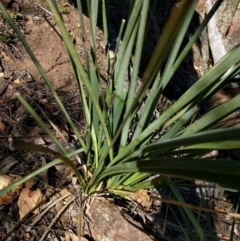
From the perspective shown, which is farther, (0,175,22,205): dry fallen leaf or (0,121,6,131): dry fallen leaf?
(0,121,6,131): dry fallen leaf

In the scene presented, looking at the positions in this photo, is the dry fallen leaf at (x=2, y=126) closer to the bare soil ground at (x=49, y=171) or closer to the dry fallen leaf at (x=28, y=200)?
the bare soil ground at (x=49, y=171)

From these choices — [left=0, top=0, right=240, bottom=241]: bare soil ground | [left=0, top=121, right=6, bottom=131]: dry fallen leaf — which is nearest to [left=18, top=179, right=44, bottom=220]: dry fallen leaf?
[left=0, top=0, right=240, bottom=241]: bare soil ground

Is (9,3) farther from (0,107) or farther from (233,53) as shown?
(233,53)

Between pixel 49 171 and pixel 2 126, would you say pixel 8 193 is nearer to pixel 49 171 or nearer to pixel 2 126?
pixel 49 171

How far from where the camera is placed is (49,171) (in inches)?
60.4

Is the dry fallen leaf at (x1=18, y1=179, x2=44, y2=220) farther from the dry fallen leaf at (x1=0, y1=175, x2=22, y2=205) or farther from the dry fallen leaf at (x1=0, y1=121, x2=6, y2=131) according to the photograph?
the dry fallen leaf at (x1=0, y1=121, x2=6, y2=131)

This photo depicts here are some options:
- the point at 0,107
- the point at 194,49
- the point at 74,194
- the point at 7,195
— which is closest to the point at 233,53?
the point at 74,194

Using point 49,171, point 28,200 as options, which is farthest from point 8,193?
point 49,171

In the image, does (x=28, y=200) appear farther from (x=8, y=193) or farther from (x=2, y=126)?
(x=2, y=126)

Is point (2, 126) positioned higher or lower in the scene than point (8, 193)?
higher

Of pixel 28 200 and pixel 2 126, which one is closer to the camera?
pixel 28 200

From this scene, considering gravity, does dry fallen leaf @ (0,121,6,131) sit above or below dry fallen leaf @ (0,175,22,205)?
above

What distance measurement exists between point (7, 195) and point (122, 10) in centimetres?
149

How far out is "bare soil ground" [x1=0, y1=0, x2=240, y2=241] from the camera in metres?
1.40
